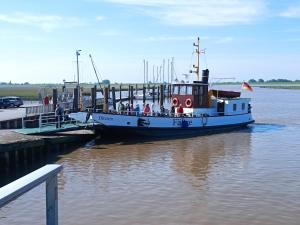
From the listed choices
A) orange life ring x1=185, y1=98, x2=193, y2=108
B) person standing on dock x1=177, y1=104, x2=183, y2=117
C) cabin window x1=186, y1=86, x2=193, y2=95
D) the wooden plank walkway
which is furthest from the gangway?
cabin window x1=186, y1=86, x2=193, y2=95

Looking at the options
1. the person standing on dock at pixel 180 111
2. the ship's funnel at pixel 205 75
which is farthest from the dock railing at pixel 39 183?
the ship's funnel at pixel 205 75

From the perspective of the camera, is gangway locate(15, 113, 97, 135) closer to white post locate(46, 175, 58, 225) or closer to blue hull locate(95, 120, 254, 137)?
blue hull locate(95, 120, 254, 137)

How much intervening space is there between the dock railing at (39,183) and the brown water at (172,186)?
9005 mm

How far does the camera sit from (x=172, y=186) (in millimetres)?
17328

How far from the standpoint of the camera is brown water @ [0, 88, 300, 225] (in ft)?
44.0

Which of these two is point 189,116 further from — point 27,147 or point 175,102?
point 27,147

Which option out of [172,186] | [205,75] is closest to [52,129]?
[172,186]

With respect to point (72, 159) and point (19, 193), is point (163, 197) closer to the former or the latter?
point (72, 159)

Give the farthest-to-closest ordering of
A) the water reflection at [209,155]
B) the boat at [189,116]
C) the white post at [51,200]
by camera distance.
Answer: the boat at [189,116] → the water reflection at [209,155] → the white post at [51,200]

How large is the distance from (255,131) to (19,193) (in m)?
35.6

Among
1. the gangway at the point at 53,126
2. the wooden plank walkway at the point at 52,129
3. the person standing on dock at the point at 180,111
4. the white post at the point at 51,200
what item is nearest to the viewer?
the white post at the point at 51,200

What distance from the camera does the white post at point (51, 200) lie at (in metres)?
3.97

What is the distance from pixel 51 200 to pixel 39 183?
392mm

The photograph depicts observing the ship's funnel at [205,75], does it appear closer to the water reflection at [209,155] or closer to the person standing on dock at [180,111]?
the person standing on dock at [180,111]
